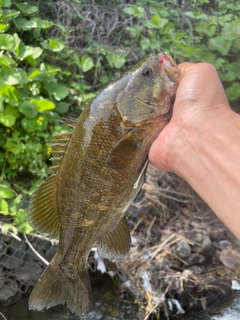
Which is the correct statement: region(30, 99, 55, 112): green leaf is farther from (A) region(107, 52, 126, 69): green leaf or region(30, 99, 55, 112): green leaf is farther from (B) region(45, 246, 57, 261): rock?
(B) region(45, 246, 57, 261): rock

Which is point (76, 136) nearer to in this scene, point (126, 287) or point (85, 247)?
point (85, 247)

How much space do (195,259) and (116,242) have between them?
222cm

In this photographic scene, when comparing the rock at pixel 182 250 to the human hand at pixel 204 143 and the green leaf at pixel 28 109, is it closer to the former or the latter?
the green leaf at pixel 28 109

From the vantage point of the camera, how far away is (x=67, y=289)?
2.26 meters

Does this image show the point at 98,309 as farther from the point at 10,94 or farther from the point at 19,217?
the point at 10,94

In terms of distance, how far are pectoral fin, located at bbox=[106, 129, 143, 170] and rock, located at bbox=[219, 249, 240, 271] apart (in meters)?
2.63

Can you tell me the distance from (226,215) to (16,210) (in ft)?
7.34

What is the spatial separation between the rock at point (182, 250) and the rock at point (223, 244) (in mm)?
404

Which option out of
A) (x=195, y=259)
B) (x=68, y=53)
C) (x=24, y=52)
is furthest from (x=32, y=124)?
(x=195, y=259)

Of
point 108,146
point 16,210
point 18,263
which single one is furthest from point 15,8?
point 108,146

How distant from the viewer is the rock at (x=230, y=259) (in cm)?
413

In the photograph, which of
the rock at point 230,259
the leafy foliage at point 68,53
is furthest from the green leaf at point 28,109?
the rock at point 230,259

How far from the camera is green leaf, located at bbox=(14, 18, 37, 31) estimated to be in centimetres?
429

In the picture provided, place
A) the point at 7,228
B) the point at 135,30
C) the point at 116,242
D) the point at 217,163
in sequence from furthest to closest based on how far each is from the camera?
the point at 135,30 < the point at 7,228 < the point at 116,242 < the point at 217,163
